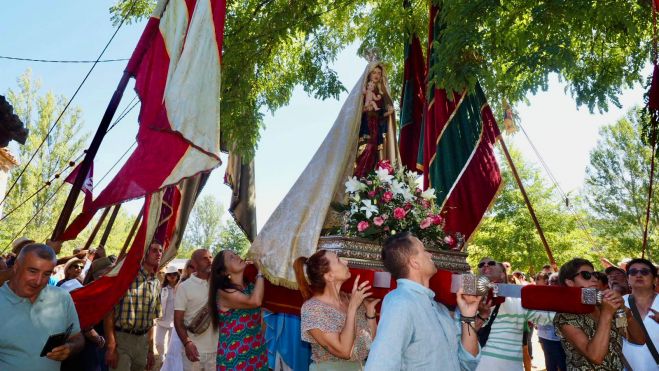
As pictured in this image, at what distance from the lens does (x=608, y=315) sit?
129 inches

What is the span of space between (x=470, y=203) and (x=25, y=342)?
207 inches

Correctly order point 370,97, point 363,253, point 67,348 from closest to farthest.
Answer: point 67,348, point 363,253, point 370,97

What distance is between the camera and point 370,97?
22.0 ft

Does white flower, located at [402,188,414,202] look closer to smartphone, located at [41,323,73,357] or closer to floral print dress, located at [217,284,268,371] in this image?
floral print dress, located at [217,284,268,371]

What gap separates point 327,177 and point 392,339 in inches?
135

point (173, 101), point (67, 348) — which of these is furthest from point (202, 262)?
point (67, 348)

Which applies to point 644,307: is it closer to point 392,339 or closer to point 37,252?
point 392,339

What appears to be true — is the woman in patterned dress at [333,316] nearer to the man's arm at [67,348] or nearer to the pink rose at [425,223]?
the pink rose at [425,223]

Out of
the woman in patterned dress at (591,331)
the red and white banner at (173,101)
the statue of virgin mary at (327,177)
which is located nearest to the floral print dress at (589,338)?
the woman in patterned dress at (591,331)

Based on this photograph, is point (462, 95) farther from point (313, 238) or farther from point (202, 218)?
point (202, 218)

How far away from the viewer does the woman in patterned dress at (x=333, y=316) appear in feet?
12.1

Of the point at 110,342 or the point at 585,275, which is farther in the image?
the point at 110,342

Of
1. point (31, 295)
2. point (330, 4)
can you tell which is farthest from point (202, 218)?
point (31, 295)

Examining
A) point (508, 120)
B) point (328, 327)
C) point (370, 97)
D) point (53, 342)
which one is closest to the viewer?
point (53, 342)
